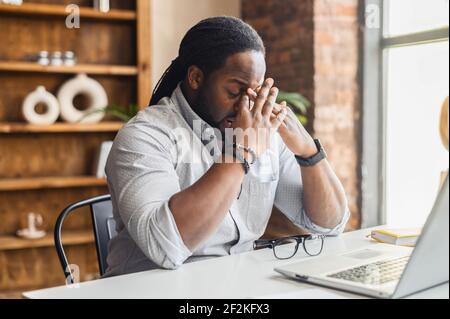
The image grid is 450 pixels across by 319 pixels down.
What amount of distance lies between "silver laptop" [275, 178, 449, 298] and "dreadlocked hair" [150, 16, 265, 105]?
55 cm

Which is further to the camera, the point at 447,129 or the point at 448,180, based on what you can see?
the point at 447,129

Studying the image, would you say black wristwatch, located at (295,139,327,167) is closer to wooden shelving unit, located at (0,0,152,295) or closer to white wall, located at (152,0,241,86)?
wooden shelving unit, located at (0,0,152,295)

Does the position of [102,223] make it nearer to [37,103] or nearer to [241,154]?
[241,154]

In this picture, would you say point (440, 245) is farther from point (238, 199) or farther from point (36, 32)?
point (36, 32)

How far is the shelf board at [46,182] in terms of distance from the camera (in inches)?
124

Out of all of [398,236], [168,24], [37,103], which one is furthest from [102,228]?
[168,24]

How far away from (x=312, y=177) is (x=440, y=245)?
2.13ft

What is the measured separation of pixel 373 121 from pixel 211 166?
87.7 inches

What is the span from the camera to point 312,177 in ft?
4.97

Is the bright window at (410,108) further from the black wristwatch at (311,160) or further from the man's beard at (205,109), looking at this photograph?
the man's beard at (205,109)

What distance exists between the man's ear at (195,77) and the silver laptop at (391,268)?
56cm

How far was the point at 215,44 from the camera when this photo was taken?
146cm

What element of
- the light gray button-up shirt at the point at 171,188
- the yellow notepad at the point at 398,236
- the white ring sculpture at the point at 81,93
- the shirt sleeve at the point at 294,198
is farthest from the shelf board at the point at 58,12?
the yellow notepad at the point at 398,236

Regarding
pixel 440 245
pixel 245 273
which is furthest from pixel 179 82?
pixel 440 245
